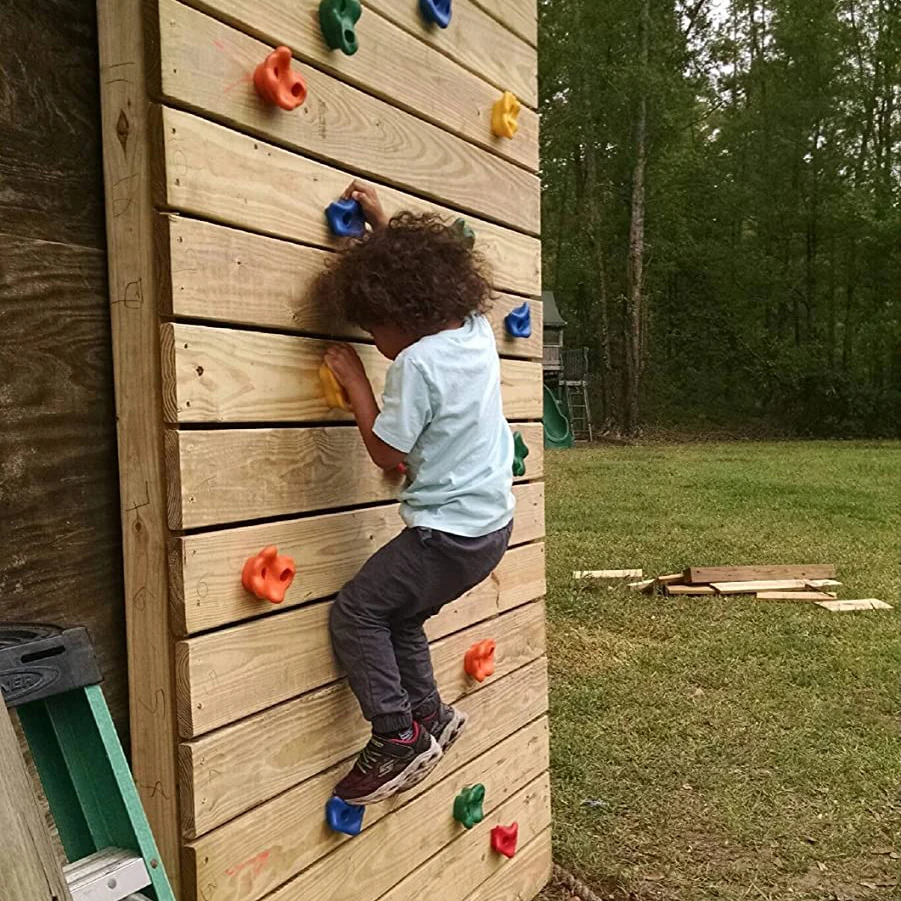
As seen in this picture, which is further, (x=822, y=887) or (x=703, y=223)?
(x=703, y=223)

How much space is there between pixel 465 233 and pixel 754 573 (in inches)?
215

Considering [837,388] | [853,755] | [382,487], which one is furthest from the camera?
[837,388]

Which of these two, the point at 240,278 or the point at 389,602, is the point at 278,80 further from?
the point at 389,602

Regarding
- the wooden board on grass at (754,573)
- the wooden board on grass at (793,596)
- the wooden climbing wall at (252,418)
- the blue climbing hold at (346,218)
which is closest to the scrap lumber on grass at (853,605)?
the wooden board on grass at (793,596)

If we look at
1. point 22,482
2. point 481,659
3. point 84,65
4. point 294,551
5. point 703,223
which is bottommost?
point 481,659

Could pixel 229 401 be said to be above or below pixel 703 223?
below

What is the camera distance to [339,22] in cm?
206

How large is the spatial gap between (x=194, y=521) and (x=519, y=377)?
4.65 ft

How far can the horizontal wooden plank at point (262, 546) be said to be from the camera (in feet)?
5.74

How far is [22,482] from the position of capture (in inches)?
64.1

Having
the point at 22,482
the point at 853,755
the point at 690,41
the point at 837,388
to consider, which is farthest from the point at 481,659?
the point at 690,41

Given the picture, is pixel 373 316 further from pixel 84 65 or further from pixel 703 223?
pixel 703 223

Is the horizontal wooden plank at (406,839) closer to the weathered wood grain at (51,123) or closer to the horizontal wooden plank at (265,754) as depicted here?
the horizontal wooden plank at (265,754)

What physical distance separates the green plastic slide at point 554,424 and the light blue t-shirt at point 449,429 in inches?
44.6
